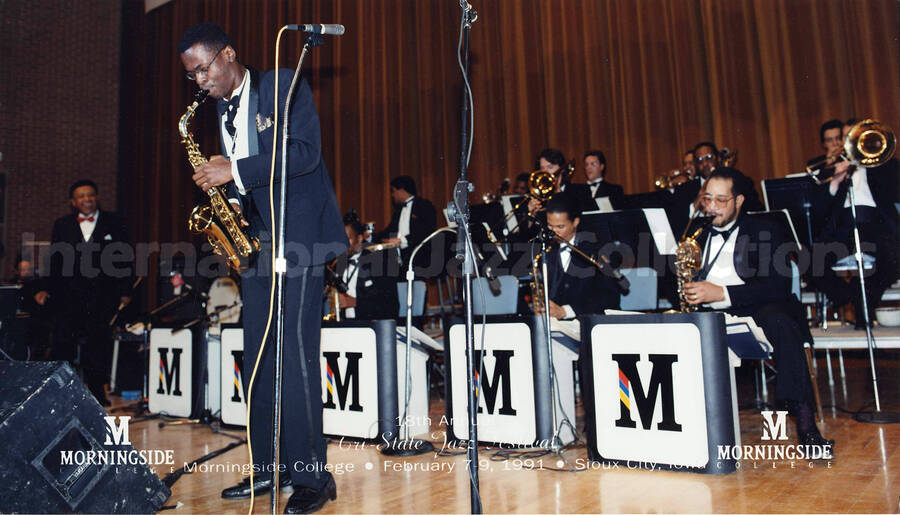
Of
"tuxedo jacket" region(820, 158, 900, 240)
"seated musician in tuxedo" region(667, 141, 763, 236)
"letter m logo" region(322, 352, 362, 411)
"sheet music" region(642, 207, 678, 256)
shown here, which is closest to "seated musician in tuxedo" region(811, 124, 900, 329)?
"tuxedo jacket" region(820, 158, 900, 240)

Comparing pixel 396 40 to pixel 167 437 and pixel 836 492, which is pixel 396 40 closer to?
pixel 167 437

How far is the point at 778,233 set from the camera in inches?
126

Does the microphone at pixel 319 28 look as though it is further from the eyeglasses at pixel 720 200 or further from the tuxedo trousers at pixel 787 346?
the tuxedo trousers at pixel 787 346

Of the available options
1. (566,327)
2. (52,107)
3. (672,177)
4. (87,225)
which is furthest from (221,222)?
(52,107)

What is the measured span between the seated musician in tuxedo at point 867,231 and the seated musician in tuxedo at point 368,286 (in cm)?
303

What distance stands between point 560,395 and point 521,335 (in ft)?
1.23

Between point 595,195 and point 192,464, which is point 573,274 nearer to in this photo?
point 595,195

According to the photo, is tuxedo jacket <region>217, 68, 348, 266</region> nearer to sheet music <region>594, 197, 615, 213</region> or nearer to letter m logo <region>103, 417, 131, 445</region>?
letter m logo <region>103, 417, 131, 445</region>

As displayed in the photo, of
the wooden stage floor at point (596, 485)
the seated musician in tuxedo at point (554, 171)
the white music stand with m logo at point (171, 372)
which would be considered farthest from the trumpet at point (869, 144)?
the white music stand with m logo at point (171, 372)

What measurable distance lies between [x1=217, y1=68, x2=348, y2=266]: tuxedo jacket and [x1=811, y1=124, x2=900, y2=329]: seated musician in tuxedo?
3626 millimetres

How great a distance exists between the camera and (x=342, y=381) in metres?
3.64

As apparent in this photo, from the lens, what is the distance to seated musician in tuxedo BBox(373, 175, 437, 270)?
5992 mm

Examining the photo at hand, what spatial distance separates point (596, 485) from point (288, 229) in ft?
5.00

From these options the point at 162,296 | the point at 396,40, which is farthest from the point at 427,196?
the point at 162,296
